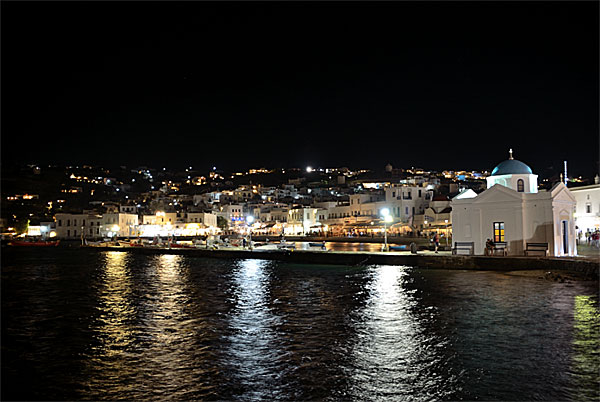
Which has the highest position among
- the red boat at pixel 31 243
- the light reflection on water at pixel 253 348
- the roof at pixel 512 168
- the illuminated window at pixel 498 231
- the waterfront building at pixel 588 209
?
the roof at pixel 512 168

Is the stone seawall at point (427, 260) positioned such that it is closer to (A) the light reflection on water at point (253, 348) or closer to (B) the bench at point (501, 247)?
(B) the bench at point (501, 247)

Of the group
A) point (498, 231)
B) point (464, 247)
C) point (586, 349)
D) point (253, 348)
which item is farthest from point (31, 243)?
point (586, 349)

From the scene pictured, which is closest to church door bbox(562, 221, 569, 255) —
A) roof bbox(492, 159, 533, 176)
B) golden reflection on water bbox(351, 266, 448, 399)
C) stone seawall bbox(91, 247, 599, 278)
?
stone seawall bbox(91, 247, 599, 278)

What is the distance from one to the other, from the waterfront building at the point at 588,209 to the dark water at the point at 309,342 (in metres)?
28.8

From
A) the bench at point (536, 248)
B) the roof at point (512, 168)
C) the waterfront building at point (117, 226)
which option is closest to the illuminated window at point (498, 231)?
the bench at point (536, 248)

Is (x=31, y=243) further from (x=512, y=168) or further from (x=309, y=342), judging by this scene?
(x=309, y=342)

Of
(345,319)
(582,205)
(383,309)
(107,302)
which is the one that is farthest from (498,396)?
(582,205)

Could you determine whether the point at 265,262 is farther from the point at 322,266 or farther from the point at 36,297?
the point at 36,297

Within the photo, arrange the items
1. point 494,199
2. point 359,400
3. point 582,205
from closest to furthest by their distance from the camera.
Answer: point 359,400
point 494,199
point 582,205

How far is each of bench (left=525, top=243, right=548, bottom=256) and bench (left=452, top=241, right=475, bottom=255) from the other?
3.41 meters

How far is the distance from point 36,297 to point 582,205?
4971 cm

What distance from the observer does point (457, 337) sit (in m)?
13.2

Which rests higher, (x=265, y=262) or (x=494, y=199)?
(x=494, y=199)

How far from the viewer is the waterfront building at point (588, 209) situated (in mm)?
46500
